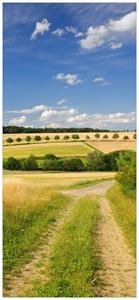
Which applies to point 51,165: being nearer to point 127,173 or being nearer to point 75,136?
point 127,173

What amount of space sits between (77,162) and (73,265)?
3.98 meters

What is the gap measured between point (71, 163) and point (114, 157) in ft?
3.37

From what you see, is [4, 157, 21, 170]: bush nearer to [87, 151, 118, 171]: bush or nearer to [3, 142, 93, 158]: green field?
[3, 142, 93, 158]: green field

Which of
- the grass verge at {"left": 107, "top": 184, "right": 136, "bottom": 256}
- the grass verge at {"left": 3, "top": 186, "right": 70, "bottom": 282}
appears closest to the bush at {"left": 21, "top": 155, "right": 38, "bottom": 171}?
the grass verge at {"left": 3, "top": 186, "right": 70, "bottom": 282}

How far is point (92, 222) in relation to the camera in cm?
887

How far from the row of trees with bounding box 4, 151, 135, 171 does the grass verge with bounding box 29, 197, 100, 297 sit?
52.3 inches

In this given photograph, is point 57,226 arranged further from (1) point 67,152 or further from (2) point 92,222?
(1) point 67,152

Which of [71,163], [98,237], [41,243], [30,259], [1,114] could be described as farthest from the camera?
[71,163]

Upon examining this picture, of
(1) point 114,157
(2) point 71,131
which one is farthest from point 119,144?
(2) point 71,131

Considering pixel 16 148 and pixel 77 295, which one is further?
pixel 16 148

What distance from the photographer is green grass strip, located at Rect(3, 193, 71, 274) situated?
6.04m

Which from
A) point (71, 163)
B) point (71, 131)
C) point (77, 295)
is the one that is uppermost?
point (71, 131)

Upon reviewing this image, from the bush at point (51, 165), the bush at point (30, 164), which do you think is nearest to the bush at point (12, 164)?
the bush at point (30, 164)

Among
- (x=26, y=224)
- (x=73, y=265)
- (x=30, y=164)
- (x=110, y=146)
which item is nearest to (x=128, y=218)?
(x=110, y=146)
